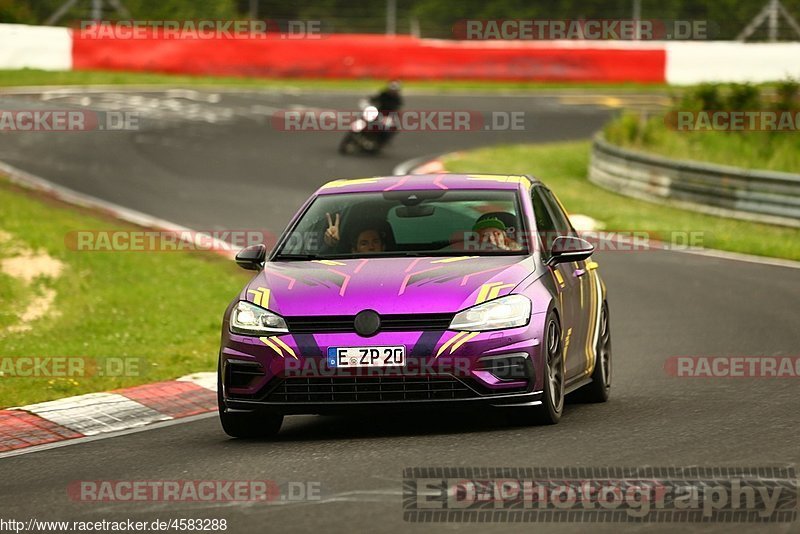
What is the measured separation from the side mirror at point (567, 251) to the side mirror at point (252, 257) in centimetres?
178

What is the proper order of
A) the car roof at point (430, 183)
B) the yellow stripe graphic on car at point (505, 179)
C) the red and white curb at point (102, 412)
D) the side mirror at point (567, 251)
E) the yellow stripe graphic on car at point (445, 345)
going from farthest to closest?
1. the yellow stripe graphic on car at point (505, 179)
2. the car roof at point (430, 183)
3. the red and white curb at point (102, 412)
4. the side mirror at point (567, 251)
5. the yellow stripe graphic on car at point (445, 345)

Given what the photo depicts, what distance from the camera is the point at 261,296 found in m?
8.84

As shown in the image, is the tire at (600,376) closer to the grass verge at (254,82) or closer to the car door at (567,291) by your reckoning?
the car door at (567,291)

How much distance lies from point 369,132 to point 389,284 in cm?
2224

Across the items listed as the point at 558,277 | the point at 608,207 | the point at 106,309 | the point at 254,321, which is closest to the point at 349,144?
the point at 608,207

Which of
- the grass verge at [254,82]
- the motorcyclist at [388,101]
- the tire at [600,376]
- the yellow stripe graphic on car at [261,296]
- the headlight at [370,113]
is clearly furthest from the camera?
the grass verge at [254,82]

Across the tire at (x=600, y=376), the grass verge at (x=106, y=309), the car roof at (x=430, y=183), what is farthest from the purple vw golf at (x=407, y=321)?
the grass verge at (x=106, y=309)

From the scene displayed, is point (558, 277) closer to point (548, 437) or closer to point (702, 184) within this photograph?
point (548, 437)

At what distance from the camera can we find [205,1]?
58.0 m

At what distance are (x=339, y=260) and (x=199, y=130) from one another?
2388cm

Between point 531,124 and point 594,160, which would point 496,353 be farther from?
point 531,124

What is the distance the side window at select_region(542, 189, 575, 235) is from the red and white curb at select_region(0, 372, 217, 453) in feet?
8.89

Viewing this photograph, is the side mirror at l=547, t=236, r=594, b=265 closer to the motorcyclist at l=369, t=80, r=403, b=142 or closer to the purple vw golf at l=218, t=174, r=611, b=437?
the purple vw golf at l=218, t=174, r=611, b=437

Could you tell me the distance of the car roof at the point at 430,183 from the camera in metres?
9.95
